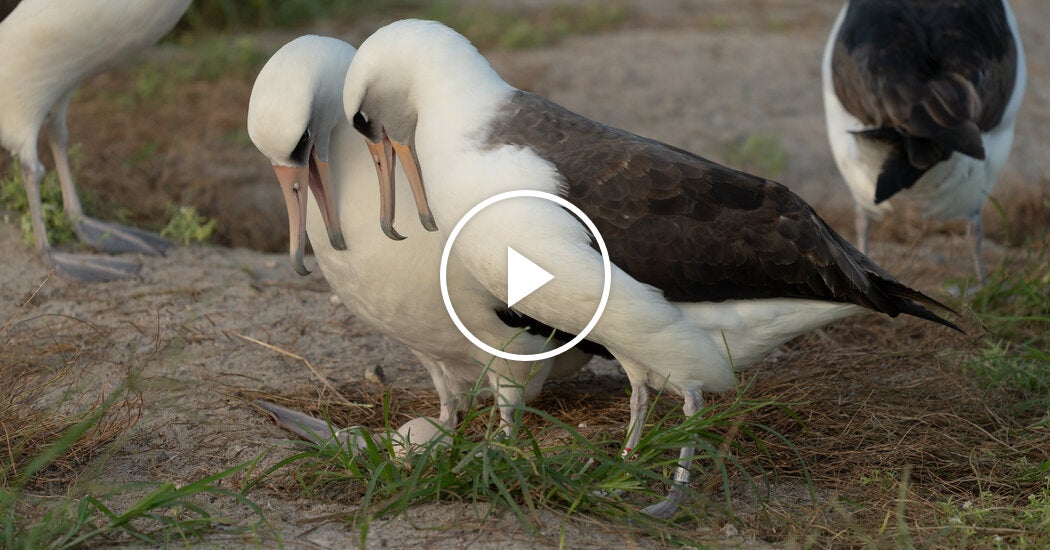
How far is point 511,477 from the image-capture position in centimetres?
341

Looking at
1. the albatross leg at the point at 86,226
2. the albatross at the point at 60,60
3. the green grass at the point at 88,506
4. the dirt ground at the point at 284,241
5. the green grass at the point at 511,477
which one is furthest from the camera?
the albatross leg at the point at 86,226

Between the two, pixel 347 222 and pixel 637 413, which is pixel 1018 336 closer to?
pixel 637 413

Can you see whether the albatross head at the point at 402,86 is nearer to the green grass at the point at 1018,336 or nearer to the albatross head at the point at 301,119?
the albatross head at the point at 301,119

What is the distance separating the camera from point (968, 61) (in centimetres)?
593

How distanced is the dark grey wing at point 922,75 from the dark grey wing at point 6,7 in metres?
3.95

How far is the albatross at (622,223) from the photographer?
3473mm

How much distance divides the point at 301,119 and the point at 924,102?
315 cm

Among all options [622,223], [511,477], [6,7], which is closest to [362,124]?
[622,223]

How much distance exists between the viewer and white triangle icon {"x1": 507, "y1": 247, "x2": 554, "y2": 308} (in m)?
3.43

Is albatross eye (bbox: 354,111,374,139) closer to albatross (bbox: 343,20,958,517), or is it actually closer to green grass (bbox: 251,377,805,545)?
albatross (bbox: 343,20,958,517)

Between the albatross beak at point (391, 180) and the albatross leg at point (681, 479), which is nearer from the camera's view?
the albatross leg at point (681, 479)

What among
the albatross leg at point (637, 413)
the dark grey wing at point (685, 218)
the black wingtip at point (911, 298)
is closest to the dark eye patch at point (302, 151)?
the dark grey wing at point (685, 218)

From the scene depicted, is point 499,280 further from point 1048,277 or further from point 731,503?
point 1048,277

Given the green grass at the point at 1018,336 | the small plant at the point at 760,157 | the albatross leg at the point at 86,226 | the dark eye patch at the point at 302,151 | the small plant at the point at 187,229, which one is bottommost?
the small plant at the point at 760,157
